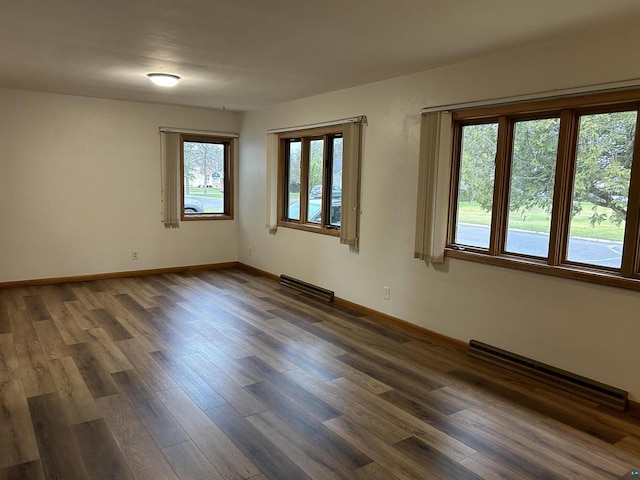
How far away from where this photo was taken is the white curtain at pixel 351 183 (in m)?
4.96

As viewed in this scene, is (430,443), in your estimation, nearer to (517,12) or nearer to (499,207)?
(499,207)

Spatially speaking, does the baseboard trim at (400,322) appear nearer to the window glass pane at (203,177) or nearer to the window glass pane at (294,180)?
the window glass pane at (294,180)

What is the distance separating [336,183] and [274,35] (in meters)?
2.51

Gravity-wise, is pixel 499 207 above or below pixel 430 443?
above

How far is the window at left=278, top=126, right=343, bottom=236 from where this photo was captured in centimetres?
555

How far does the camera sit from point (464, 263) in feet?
13.1

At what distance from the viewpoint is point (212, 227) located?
23.7ft

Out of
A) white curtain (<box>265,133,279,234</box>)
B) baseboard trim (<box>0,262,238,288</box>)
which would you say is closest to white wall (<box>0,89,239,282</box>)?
baseboard trim (<box>0,262,238,288</box>)

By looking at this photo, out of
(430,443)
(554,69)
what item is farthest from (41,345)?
(554,69)

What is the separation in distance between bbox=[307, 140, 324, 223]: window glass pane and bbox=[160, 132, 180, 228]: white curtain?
208 centimetres

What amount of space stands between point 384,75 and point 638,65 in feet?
6.93

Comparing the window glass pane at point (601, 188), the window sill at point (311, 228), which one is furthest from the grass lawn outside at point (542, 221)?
the window sill at point (311, 228)

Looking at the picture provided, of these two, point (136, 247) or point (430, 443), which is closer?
point (430, 443)

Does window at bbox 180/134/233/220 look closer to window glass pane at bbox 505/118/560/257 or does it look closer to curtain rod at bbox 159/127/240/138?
curtain rod at bbox 159/127/240/138
